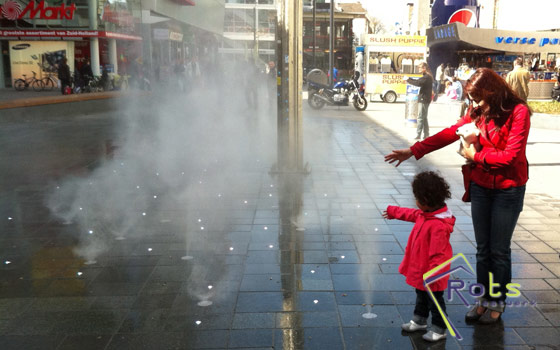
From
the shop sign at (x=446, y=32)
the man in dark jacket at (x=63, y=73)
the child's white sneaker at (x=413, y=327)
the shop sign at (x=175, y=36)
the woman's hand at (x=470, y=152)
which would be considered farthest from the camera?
the shop sign at (x=175, y=36)

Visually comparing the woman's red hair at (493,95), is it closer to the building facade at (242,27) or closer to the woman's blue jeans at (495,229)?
the woman's blue jeans at (495,229)

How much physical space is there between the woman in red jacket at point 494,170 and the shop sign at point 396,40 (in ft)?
76.6

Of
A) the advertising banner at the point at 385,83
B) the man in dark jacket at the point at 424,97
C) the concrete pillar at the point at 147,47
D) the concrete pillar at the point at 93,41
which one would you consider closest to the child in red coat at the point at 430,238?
the man in dark jacket at the point at 424,97

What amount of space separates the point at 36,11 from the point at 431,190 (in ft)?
99.9

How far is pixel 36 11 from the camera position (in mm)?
29156

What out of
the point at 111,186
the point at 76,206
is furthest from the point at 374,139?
the point at 76,206

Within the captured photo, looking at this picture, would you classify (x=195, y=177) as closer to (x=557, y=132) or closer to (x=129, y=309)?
(x=129, y=309)

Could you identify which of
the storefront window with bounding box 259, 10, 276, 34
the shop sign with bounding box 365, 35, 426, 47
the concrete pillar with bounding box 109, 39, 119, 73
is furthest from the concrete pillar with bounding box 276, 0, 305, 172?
the storefront window with bounding box 259, 10, 276, 34

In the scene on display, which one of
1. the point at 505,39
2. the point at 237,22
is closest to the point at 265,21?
the point at 237,22

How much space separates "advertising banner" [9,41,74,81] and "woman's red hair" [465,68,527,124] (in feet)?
98.3

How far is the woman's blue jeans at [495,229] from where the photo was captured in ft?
11.5

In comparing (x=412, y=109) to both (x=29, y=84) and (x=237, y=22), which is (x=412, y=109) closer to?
(x=29, y=84)

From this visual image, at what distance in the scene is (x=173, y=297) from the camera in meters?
4.15

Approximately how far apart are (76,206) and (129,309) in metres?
3.51
